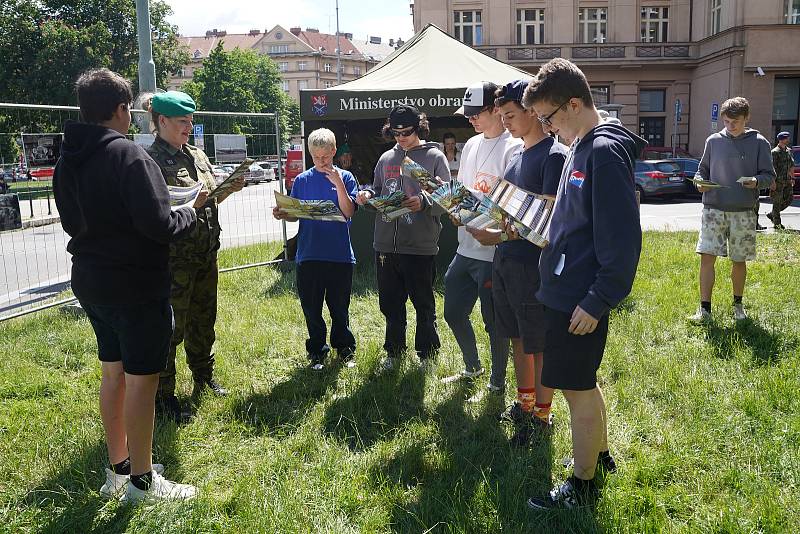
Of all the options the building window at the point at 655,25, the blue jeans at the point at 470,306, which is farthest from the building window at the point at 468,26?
the blue jeans at the point at 470,306

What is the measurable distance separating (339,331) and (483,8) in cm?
3556

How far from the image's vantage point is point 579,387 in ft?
9.21

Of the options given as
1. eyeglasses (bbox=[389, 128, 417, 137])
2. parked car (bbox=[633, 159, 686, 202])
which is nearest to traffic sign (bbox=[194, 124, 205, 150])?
eyeglasses (bbox=[389, 128, 417, 137])

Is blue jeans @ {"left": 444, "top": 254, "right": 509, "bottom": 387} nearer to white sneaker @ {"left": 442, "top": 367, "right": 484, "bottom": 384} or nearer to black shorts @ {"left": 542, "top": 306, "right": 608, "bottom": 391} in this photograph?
white sneaker @ {"left": 442, "top": 367, "right": 484, "bottom": 384}

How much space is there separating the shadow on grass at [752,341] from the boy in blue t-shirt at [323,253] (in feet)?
9.47

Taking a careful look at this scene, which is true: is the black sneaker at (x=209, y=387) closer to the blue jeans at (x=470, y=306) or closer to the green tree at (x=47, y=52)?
the blue jeans at (x=470, y=306)

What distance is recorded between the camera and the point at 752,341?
206 inches

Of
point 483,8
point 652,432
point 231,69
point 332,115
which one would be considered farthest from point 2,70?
point 652,432

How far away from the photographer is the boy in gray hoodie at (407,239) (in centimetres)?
466

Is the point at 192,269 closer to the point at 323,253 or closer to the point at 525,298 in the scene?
the point at 323,253

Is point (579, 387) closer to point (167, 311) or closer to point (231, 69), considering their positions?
point (167, 311)

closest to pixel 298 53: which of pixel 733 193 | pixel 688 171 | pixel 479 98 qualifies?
pixel 688 171

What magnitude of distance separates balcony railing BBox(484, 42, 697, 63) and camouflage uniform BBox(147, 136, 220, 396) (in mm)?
34179

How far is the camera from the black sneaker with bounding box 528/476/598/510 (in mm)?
2930
